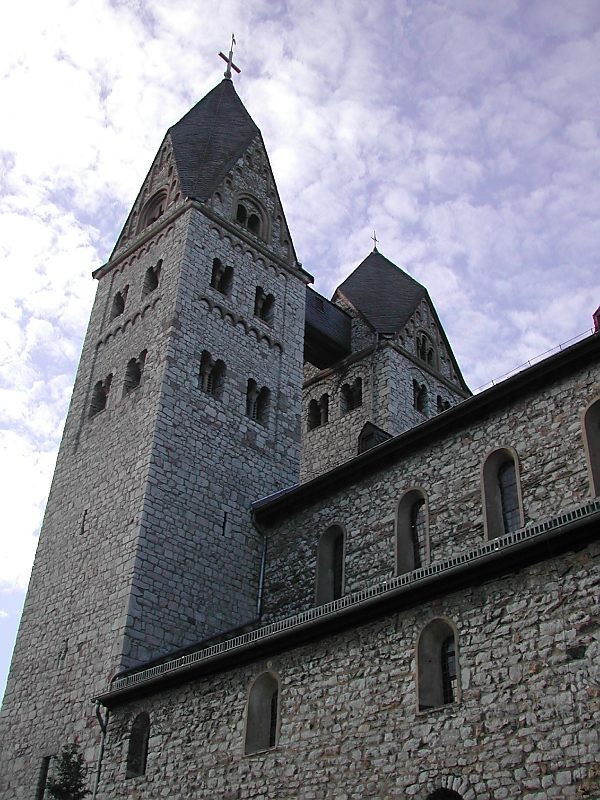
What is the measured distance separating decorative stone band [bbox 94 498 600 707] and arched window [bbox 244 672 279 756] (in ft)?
1.69

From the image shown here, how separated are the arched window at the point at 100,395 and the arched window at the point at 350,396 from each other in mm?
9649

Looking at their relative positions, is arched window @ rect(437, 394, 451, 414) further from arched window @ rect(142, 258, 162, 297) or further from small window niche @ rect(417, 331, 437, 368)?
arched window @ rect(142, 258, 162, 297)

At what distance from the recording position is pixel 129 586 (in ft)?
63.2

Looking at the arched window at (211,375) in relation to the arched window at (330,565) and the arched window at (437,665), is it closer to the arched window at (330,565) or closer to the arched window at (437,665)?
the arched window at (330,565)

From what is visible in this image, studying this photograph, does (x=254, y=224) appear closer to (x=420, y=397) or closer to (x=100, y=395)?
(x=100, y=395)

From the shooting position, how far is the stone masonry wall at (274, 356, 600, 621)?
15352 mm

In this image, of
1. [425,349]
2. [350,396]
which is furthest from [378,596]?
[425,349]

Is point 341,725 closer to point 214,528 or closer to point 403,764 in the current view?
point 403,764

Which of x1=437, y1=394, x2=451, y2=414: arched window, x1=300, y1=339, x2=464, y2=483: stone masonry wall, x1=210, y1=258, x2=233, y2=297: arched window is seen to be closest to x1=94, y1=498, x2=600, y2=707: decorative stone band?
x1=210, y1=258, x2=233, y2=297: arched window

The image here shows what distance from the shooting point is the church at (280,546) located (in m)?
11.3

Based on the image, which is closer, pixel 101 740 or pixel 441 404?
pixel 101 740

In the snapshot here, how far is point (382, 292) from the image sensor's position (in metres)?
37.1

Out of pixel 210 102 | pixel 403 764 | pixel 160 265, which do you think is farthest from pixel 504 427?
pixel 210 102

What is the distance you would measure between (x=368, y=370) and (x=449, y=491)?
50.6ft
